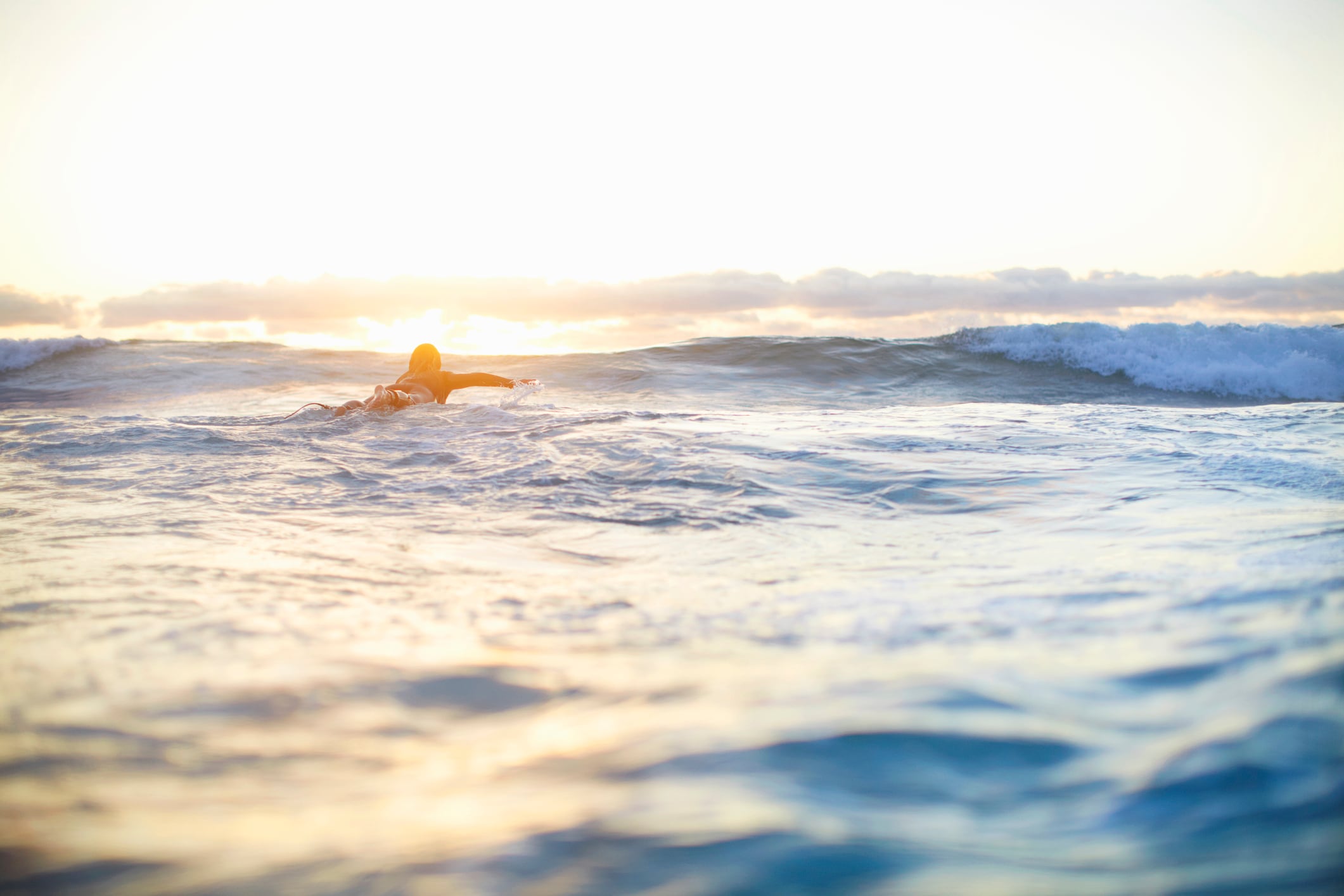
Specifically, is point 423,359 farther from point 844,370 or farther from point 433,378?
point 844,370

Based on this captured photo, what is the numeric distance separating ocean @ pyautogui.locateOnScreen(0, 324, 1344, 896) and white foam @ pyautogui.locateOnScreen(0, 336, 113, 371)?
45.5 ft

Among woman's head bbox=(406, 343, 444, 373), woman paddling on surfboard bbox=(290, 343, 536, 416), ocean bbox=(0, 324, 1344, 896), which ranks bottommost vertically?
ocean bbox=(0, 324, 1344, 896)

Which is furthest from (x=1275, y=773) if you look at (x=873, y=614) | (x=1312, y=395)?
(x=1312, y=395)

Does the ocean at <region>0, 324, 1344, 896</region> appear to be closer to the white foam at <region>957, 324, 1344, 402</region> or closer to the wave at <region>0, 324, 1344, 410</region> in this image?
the wave at <region>0, 324, 1344, 410</region>

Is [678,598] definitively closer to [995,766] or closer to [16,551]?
[995,766]

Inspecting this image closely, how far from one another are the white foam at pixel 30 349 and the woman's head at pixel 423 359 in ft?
37.6

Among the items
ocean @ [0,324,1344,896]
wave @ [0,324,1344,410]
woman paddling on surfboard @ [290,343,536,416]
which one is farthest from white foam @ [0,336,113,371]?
ocean @ [0,324,1344,896]

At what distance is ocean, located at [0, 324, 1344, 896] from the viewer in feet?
3.60

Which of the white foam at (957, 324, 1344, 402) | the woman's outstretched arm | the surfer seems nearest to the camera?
the woman's outstretched arm

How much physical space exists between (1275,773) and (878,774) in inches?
24.5

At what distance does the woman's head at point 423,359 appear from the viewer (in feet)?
28.0

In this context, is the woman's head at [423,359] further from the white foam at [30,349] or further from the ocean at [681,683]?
the white foam at [30,349]

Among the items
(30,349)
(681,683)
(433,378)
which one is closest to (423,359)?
(433,378)

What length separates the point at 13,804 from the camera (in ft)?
4.04
